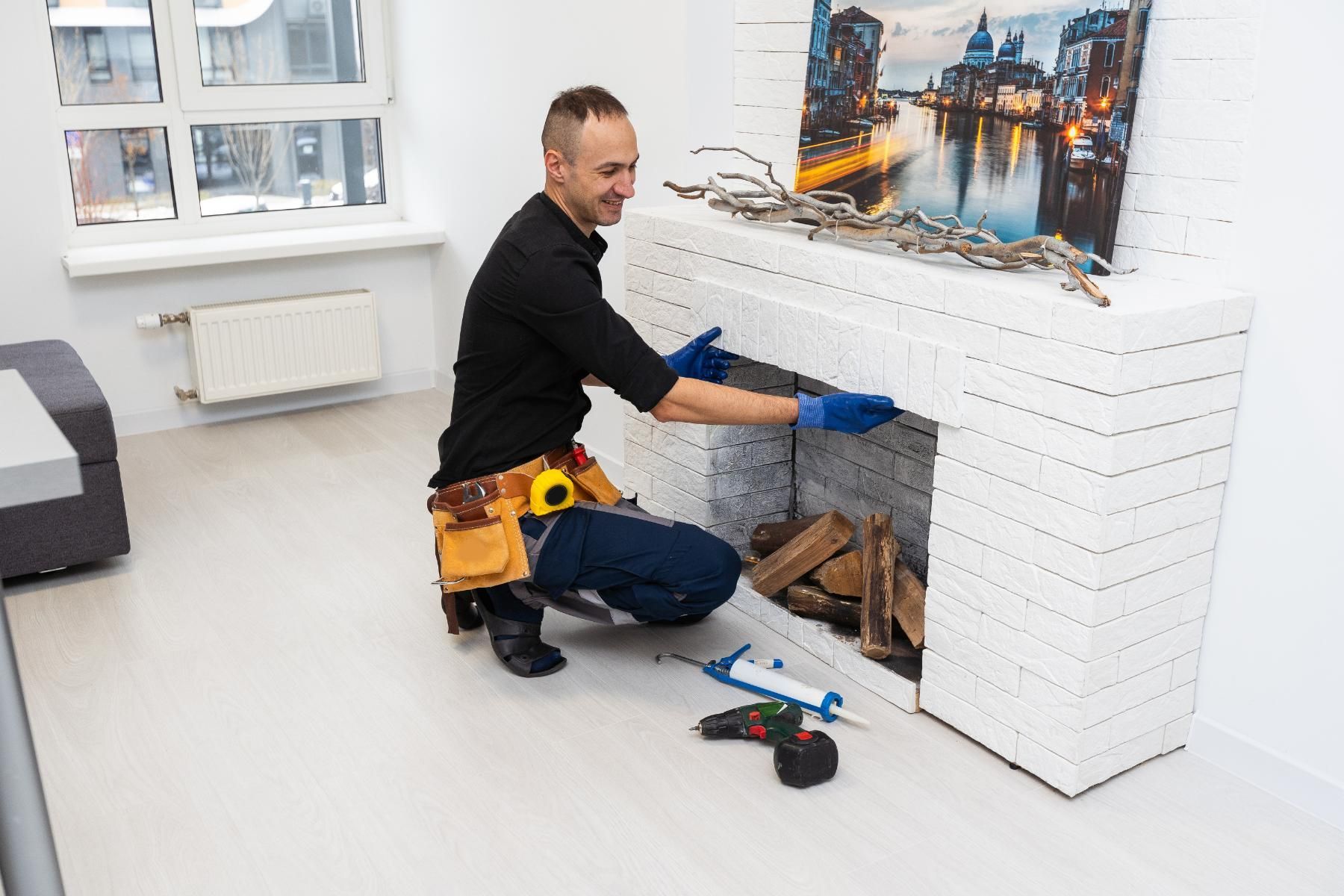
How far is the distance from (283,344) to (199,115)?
0.90m

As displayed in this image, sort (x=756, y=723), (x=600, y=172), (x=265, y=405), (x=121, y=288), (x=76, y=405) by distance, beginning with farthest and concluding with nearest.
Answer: (x=265, y=405)
(x=121, y=288)
(x=76, y=405)
(x=600, y=172)
(x=756, y=723)

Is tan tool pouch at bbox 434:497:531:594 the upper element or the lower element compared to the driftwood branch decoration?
lower

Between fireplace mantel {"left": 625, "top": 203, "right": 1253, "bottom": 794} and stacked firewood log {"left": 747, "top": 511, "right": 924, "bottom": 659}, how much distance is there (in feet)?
0.55

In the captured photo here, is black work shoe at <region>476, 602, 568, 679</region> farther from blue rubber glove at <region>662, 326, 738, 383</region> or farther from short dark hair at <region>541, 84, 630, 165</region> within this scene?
short dark hair at <region>541, 84, 630, 165</region>

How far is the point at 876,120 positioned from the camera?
2.57m

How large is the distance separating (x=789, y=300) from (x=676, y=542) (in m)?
0.56

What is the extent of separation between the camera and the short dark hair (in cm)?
237

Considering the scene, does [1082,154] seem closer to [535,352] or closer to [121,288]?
[535,352]

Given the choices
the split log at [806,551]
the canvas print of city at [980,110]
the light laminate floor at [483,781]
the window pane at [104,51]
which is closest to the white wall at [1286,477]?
the light laminate floor at [483,781]

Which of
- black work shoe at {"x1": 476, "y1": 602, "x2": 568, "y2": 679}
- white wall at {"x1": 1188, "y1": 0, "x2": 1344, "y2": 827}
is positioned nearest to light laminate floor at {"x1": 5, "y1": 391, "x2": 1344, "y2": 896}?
black work shoe at {"x1": 476, "y1": 602, "x2": 568, "y2": 679}

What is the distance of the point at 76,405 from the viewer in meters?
2.98

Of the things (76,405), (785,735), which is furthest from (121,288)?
(785,735)

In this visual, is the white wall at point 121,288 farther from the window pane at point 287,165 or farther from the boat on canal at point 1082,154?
the boat on canal at point 1082,154

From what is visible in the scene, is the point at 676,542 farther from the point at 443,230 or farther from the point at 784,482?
the point at 443,230
